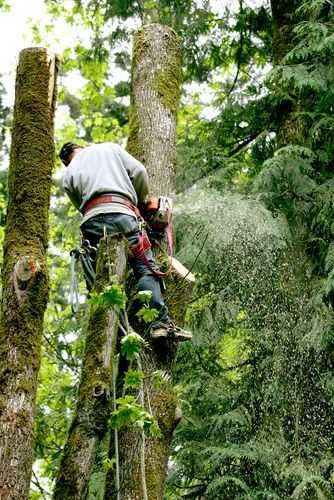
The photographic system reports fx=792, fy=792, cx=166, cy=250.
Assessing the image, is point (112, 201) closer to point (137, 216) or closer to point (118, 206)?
point (118, 206)

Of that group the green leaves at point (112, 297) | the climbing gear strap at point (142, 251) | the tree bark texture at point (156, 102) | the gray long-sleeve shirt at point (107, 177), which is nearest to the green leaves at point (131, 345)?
the green leaves at point (112, 297)

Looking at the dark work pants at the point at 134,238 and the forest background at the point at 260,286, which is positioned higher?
the dark work pants at the point at 134,238

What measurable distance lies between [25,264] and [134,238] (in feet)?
3.51

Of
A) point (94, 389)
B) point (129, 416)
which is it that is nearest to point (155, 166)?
point (94, 389)

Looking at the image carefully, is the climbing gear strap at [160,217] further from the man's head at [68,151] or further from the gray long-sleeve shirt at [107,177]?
the man's head at [68,151]

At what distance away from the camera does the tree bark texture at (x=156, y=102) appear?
16.1 ft

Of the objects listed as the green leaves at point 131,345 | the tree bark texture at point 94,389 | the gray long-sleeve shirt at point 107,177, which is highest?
the gray long-sleeve shirt at point 107,177

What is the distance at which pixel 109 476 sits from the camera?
394 centimetres

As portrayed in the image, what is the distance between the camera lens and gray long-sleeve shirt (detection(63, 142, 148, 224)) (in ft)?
14.7

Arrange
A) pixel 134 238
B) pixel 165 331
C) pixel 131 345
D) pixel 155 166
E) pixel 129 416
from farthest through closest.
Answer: pixel 155 166 → pixel 134 238 → pixel 165 331 → pixel 131 345 → pixel 129 416

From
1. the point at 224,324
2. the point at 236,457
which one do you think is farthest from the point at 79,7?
the point at 236,457

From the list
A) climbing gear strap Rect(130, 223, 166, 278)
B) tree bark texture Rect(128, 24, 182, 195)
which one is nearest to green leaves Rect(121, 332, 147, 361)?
climbing gear strap Rect(130, 223, 166, 278)

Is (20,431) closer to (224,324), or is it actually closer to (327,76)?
(224,324)

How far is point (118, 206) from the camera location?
4.42 meters
